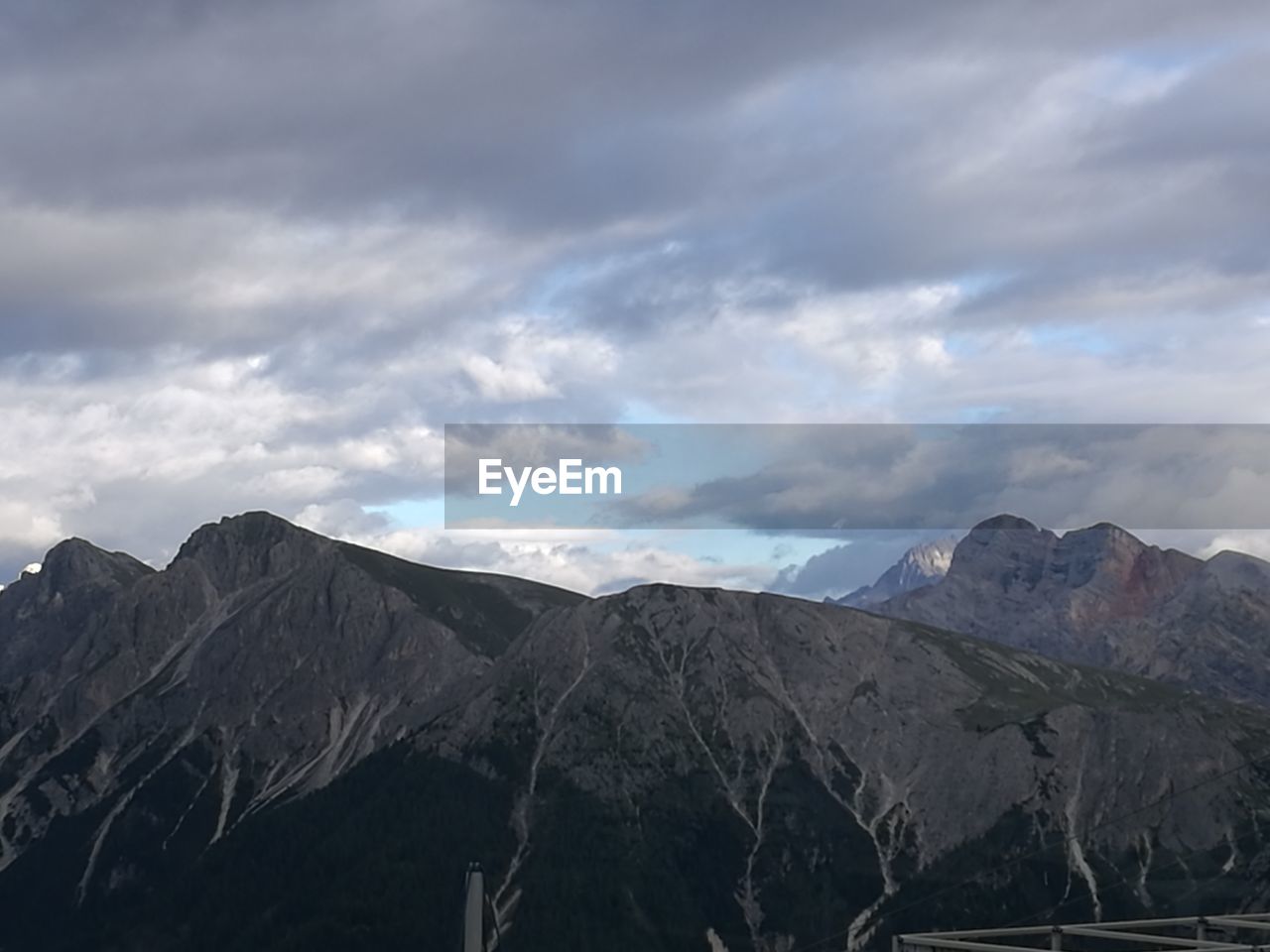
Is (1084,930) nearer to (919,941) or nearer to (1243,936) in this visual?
(919,941)

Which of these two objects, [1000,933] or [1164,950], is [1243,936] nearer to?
[1164,950]

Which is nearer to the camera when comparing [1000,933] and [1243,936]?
[1000,933]

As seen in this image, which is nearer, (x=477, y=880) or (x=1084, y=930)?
(x=1084, y=930)

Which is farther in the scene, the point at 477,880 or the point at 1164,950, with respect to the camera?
the point at 477,880

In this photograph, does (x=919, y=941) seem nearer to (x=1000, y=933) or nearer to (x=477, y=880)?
(x=1000, y=933)

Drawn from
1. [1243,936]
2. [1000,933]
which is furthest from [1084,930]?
[1243,936]

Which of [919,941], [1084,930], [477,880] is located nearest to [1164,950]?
[1084,930]

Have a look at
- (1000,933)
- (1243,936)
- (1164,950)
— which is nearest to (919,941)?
(1000,933)
